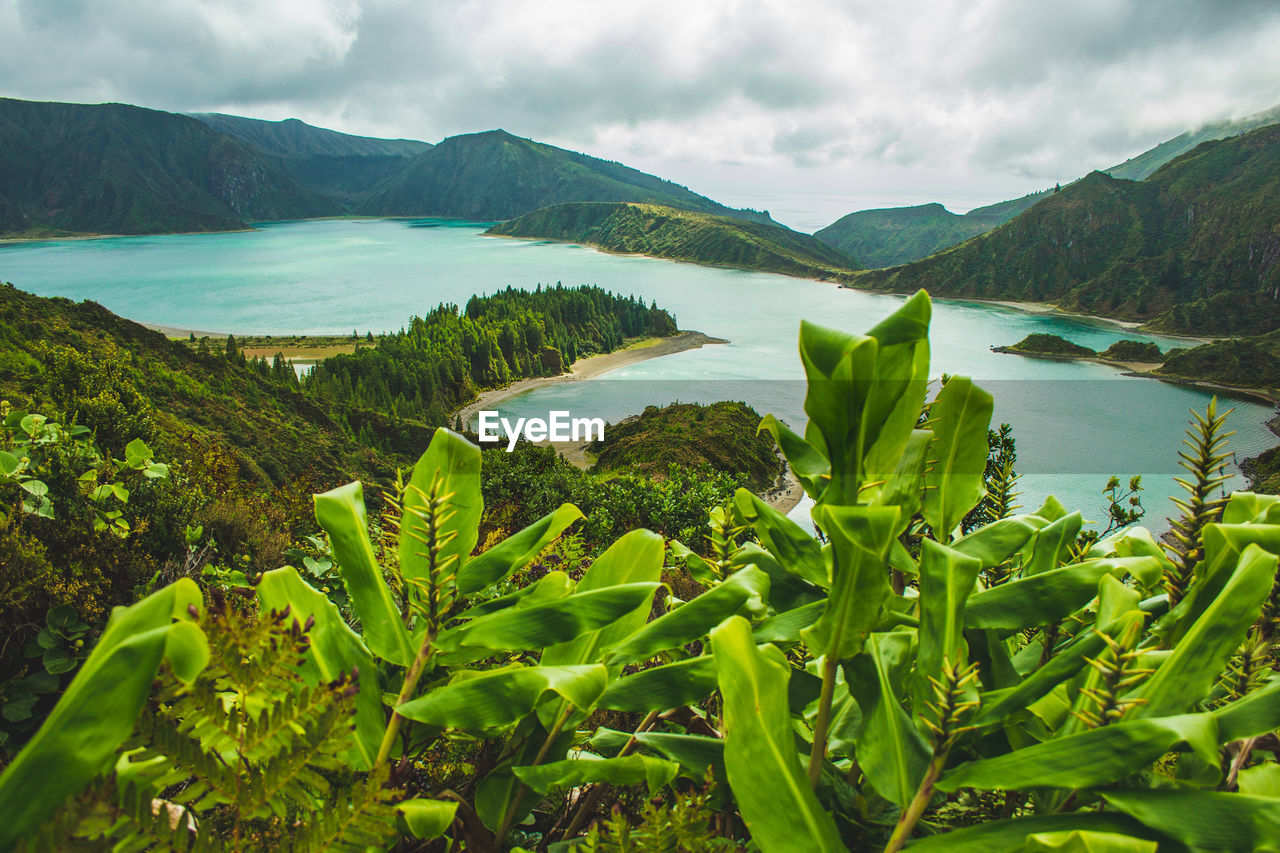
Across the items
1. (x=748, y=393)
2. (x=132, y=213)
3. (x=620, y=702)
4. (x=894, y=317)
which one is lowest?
(x=748, y=393)

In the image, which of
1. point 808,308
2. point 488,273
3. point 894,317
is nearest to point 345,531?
point 894,317

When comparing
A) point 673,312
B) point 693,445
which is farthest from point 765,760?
point 673,312

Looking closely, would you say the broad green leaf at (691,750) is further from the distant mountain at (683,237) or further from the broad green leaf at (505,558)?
the distant mountain at (683,237)

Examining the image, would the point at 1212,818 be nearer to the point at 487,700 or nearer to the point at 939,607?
the point at 939,607

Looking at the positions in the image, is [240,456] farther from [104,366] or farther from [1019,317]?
[1019,317]

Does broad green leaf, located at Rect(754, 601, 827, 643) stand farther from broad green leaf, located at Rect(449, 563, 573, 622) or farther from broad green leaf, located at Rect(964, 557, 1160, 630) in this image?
broad green leaf, located at Rect(449, 563, 573, 622)

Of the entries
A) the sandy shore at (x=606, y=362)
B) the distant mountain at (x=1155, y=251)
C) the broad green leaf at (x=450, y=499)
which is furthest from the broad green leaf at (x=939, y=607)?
the distant mountain at (x=1155, y=251)
